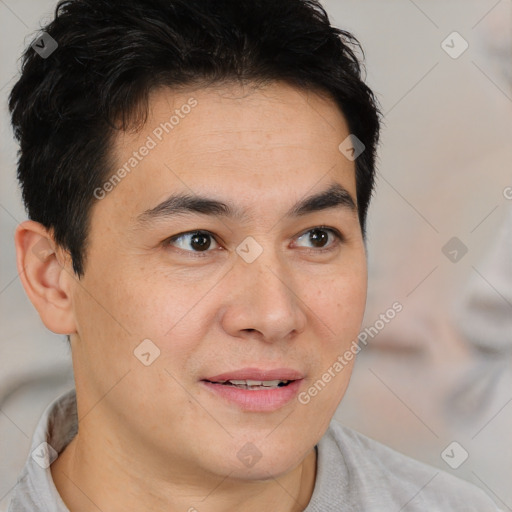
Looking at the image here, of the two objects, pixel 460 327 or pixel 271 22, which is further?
pixel 460 327

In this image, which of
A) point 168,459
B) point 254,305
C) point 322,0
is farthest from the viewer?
point 322,0

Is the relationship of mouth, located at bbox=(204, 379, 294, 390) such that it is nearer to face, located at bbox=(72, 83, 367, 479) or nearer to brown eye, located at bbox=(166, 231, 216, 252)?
face, located at bbox=(72, 83, 367, 479)

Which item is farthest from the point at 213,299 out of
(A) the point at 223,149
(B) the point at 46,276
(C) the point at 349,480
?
(C) the point at 349,480

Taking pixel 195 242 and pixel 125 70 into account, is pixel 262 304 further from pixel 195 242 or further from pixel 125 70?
pixel 125 70

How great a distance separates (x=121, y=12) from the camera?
A: 5.08 ft

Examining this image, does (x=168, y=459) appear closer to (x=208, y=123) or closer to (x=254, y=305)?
(x=254, y=305)

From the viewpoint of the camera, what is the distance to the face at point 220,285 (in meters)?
1.41

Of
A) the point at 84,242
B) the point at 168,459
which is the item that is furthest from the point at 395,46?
the point at 168,459

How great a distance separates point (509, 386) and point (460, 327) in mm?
224

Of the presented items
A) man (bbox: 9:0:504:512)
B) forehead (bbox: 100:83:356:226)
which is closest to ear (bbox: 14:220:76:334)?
man (bbox: 9:0:504:512)

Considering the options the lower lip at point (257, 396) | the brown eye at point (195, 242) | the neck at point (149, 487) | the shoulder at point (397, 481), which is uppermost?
the brown eye at point (195, 242)

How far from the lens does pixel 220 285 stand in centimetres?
141

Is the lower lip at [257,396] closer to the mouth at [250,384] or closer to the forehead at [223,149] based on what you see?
the mouth at [250,384]

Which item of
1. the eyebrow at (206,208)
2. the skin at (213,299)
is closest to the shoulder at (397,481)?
the skin at (213,299)
